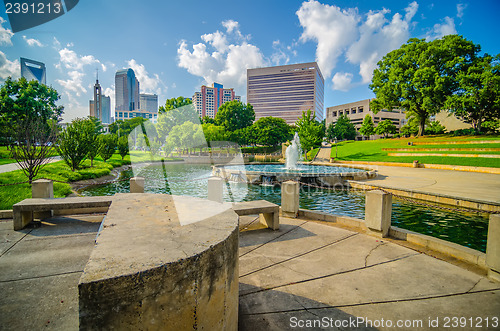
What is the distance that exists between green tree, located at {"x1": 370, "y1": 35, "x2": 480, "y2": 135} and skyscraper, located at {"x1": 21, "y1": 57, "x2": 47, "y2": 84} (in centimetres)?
6179

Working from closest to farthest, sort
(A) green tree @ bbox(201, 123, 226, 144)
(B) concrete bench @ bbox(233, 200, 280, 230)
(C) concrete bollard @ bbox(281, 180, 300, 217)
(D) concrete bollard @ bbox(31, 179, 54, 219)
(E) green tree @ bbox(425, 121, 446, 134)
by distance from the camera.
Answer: (B) concrete bench @ bbox(233, 200, 280, 230)
(D) concrete bollard @ bbox(31, 179, 54, 219)
(C) concrete bollard @ bbox(281, 180, 300, 217)
(A) green tree @ bbox(201, 123, 226, 144)
(E) green tree @ bbox(425, 121, 446, 134)

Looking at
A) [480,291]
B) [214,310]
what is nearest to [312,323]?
[214,310]

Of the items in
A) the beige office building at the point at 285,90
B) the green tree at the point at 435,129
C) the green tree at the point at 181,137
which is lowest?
the green tree at the point at 181,137

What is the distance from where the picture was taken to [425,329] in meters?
2.79

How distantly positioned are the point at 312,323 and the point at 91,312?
2393 mm

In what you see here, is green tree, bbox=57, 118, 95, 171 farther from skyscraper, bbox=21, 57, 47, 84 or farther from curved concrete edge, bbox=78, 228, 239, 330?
skyscraper, bbox=21, 57, 47, 84

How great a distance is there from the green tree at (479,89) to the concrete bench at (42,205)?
44.9 metres

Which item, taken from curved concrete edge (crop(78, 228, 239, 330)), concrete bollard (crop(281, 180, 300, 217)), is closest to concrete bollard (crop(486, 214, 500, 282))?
concrete bollard (crop(281, 180, 300, 217))

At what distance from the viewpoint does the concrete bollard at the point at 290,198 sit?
6836mm

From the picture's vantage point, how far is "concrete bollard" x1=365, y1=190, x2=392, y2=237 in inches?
220

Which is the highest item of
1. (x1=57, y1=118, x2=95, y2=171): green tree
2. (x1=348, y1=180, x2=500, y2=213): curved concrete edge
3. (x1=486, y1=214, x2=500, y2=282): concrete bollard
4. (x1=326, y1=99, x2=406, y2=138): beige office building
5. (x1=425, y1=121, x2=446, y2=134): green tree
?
(x1=326, y1=99, x2=406, y2=138): beige office building

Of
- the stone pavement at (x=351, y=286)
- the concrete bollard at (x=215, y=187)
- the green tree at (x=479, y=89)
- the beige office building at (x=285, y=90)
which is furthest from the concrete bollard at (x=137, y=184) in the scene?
the beige office building at (x=285, y=90)

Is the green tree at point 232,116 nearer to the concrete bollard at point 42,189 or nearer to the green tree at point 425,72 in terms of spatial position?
the green tree at point 425,72

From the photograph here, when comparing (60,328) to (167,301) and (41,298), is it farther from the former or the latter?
(167,301)
